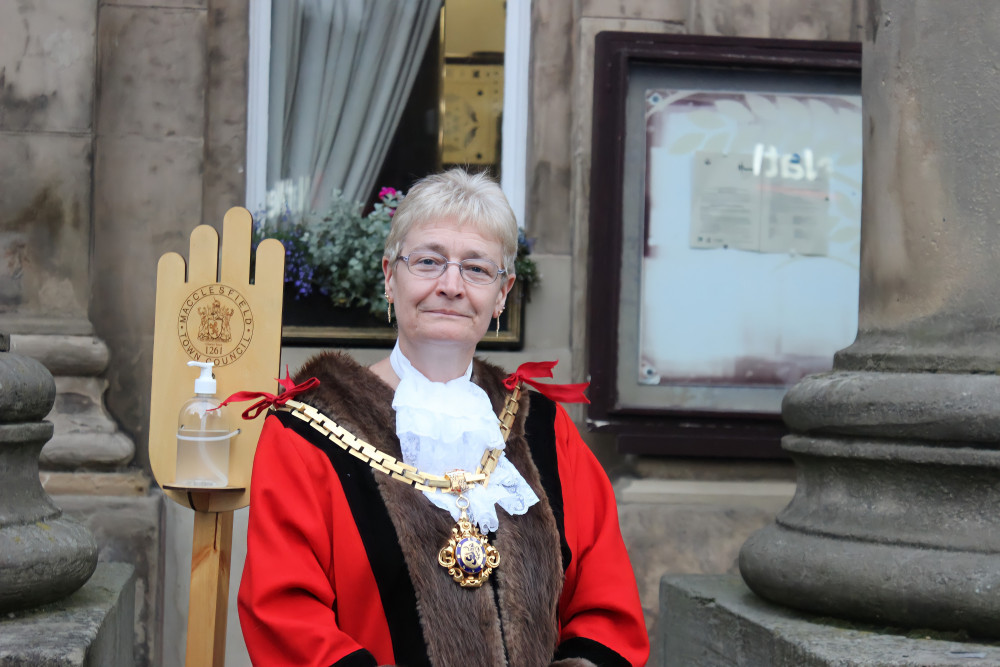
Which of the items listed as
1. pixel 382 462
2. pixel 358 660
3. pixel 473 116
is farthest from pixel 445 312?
pixel 473 116

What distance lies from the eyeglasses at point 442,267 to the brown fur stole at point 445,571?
28 cm

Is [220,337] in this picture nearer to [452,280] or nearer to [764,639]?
[452,280]

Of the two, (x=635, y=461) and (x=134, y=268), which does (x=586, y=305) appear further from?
(x=134, y=268)

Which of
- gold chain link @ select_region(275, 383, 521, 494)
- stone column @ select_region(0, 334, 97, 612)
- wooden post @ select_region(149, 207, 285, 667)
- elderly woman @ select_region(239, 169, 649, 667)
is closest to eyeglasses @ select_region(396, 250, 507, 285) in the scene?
elderly woman @ select_region(239, 169, 649, 667)

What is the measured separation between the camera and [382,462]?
7.97 feet

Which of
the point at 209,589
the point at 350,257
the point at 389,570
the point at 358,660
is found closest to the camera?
the point at 358,660

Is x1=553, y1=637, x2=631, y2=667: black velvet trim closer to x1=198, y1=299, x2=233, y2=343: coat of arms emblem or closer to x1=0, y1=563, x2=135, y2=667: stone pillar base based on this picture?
x1=0, y1=563, x2=135, y2=667: stone pillar base

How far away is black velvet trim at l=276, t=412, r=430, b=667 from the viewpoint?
2.31 metres

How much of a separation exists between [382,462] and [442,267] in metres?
0.43

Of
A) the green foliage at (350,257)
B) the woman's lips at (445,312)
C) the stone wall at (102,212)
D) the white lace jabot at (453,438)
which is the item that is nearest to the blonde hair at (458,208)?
the woman's lips at (445,312)

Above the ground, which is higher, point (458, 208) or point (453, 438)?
point (458, 208)

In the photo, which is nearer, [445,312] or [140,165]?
[445,312]

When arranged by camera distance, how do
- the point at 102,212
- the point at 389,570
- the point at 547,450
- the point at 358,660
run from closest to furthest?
1. the point at 358,660
2. the point at 389,570
3. the point at 547,450
4. the point at 102,212

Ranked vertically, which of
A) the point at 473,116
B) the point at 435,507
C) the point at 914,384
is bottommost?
the point at 435,507
